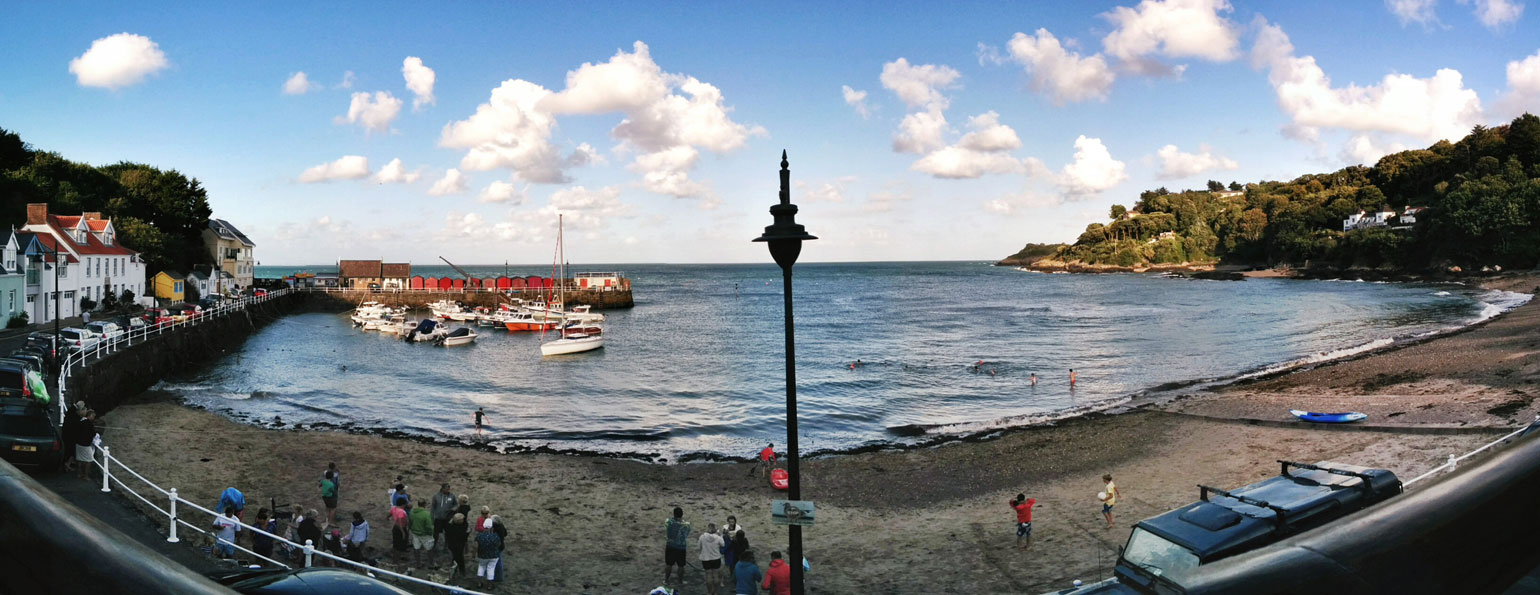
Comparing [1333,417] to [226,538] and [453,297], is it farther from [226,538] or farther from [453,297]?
[453,297]

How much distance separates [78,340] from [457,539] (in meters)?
27.9

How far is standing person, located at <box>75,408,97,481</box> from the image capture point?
1435 centimetres

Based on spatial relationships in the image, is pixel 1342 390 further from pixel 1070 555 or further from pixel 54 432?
pixel 54 432

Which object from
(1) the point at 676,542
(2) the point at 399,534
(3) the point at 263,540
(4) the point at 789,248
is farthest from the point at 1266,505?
(3) the point at 263,540

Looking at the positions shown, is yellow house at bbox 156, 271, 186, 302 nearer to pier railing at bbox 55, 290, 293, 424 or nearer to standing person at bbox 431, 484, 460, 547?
pier railing at bbox 55, 290, 293, 424

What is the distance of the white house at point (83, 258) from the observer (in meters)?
44.8

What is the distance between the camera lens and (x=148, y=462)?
21.0 meters

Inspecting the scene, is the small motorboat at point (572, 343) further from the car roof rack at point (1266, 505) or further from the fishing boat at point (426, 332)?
the car roof rack at point (1266, 505)

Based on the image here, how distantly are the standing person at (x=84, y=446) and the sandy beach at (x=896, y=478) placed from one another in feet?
13.5

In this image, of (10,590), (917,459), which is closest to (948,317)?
(917,459)

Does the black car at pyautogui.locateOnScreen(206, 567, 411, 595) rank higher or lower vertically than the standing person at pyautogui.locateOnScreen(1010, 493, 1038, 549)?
higher

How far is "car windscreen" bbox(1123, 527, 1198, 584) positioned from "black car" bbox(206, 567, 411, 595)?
24.0 feet

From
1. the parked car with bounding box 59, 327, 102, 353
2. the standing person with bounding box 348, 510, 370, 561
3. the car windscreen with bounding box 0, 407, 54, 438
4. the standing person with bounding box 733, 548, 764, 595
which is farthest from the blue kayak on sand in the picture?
the parked car with bounding box 59, 327, 102, 353

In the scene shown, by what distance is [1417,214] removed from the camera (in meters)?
126
